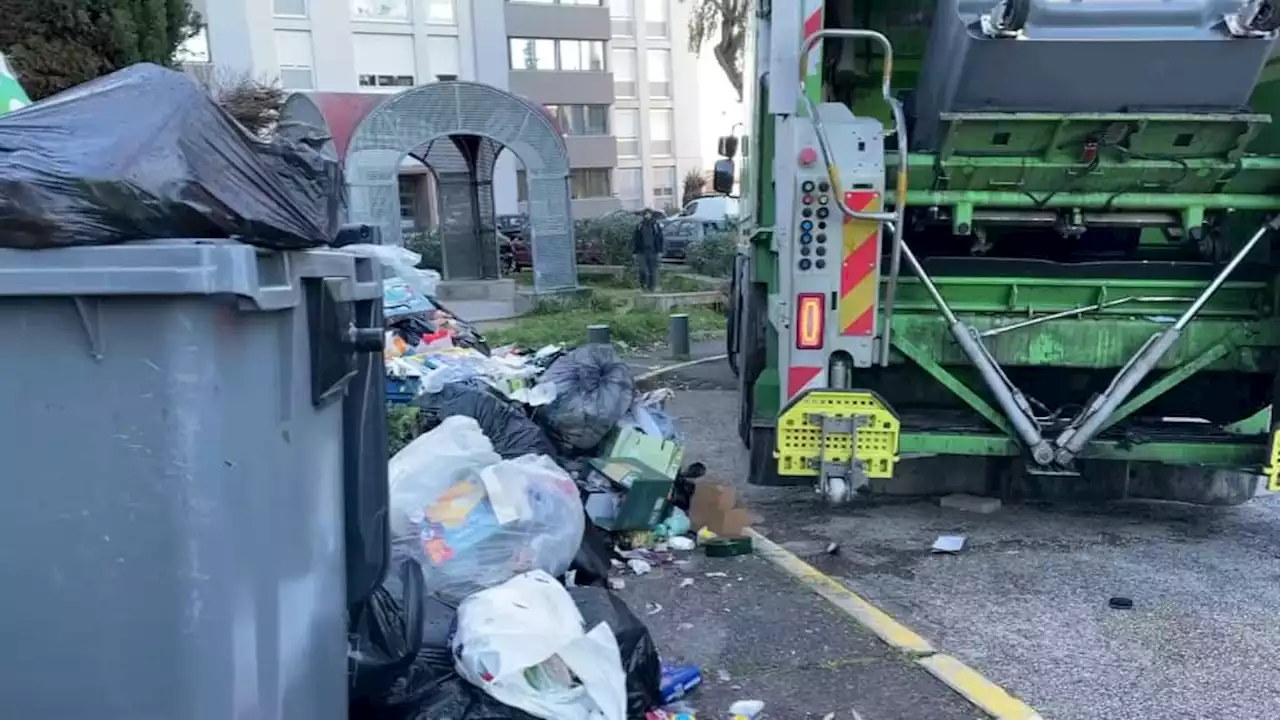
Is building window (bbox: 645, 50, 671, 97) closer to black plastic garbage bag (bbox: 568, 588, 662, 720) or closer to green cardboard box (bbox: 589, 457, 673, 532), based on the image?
green cardboard box (bbox: 589, 457, 673, 532)

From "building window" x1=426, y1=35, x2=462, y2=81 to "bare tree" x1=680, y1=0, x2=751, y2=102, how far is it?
11.1 m

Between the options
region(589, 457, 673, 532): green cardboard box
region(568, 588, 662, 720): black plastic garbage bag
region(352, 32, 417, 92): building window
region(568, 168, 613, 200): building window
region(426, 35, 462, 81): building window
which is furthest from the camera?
region(568, 168, 613, 200): building window

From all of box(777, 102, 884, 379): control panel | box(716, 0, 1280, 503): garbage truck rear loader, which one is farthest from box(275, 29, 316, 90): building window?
box(777, 102, 884, 379): control panel

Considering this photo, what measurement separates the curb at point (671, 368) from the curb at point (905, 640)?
4610 millimetres

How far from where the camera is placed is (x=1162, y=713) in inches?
120

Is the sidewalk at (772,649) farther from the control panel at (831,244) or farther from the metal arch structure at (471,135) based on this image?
the metal arch structure at (471,135)

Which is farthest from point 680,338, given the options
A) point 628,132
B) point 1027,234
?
point 628,132

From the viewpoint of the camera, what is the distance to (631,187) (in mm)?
46000

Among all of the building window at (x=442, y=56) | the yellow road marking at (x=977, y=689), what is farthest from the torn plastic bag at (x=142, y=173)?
the building window at (x=442, y=56)

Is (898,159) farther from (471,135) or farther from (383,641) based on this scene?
(471,135)

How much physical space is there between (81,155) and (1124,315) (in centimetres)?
419

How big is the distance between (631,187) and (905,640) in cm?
4333

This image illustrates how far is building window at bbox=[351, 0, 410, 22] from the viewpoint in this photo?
33812mm

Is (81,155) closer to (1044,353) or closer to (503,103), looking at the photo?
(1044,353)
